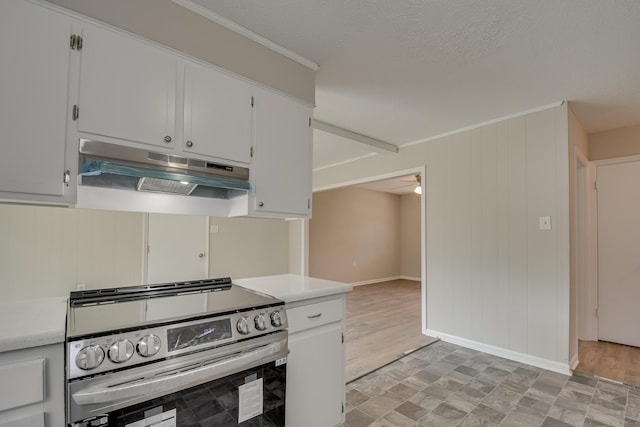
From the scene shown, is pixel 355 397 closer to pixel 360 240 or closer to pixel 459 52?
pixel 459 52

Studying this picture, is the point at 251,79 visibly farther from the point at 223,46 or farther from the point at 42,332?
the point at 42,332

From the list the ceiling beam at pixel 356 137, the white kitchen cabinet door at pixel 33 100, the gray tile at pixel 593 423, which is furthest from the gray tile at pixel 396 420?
Result: the ceiling beam at pixel 356 137

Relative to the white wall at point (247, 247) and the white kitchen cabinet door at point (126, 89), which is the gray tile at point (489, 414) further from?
the white wall at point (247, 247)

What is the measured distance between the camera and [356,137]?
3729mm

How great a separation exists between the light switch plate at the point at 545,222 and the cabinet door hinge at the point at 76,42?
3.53m

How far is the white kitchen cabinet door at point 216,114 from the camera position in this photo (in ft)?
5.48

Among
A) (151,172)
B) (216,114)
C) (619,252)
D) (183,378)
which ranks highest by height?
(216,114)

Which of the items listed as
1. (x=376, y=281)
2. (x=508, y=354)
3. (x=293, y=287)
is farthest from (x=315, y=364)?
(x=376, y=281)

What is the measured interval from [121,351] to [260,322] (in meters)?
0.56

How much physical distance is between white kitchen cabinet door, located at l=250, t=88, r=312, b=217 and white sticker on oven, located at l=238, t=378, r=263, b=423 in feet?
3.01

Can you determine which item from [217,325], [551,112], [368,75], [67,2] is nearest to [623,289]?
[551,112]

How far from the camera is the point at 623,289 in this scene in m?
3.46

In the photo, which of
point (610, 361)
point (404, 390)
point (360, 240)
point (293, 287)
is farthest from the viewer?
point (360, 240)

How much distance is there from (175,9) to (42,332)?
1.57 m
